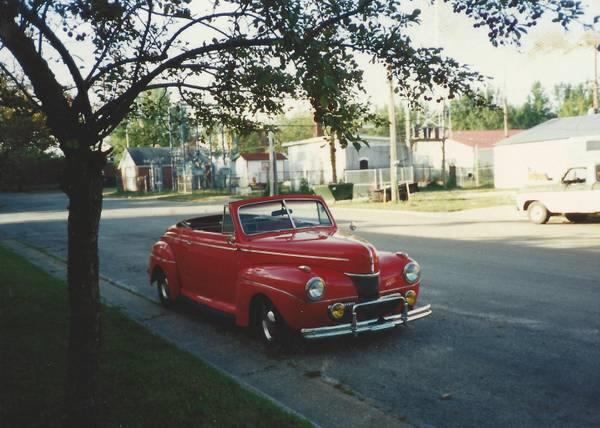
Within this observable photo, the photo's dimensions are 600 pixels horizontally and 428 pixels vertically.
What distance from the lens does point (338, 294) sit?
5926 mm

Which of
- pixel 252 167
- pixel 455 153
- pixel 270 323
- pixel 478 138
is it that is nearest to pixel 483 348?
pixel 270 323

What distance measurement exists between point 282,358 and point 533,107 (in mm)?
114590

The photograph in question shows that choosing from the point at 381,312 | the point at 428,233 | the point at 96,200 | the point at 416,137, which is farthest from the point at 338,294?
the point at 416,137

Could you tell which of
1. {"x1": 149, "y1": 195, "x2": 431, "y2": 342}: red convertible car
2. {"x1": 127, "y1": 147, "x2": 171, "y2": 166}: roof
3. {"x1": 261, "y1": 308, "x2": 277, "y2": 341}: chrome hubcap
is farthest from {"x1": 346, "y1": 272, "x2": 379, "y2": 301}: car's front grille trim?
{"x1": 127, "y1": 147, "x2": 171, "y2": 166}: roof

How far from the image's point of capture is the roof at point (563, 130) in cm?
3403

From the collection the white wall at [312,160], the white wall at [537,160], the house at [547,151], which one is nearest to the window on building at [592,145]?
the house at [547,151]

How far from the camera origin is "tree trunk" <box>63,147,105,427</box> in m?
3.97

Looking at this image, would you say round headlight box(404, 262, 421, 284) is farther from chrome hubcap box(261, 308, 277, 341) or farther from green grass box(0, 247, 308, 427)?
green grass box(0, 247, 308, 427)

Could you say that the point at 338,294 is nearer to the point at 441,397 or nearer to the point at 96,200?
the point at 441,397

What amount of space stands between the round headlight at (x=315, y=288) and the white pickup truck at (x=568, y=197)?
13.9 meters

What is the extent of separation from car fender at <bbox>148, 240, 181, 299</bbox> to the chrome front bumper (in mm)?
3187

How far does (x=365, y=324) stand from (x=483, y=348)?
1317 mm

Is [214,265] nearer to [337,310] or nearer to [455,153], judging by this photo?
[337,310]

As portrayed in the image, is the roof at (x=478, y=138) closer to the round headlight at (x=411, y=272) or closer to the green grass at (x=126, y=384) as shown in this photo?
the round headlight at (x=411, y=272)
